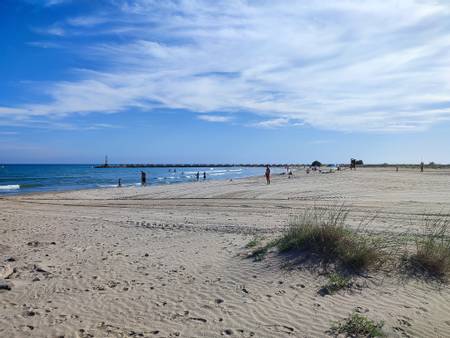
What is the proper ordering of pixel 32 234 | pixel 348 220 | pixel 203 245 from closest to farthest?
pixel 203 245
pixel 32 234
pixel 348 220

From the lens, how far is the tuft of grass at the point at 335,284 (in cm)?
601

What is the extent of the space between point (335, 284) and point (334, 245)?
49.7 inches

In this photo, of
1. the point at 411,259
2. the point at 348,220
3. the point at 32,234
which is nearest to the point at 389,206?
the point at 348,220

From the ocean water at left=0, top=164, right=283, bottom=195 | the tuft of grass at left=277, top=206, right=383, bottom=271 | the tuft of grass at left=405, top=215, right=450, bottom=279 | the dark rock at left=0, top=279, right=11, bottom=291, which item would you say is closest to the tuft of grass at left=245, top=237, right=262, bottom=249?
the tuft of grass at left=277, top=206, right=383, bottom=271

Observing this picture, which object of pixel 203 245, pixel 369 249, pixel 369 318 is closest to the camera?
pixel 369 318

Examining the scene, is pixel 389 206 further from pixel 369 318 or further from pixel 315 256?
pixel 369 318

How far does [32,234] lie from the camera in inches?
447

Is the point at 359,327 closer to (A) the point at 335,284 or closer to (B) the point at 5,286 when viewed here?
(A) the point at 335,284

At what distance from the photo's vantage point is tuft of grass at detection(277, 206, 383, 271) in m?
6.85

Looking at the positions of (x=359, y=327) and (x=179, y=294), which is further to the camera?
(x=179, y=294)

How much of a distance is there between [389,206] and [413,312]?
1231cm

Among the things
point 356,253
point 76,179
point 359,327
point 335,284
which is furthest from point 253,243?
point 76,179

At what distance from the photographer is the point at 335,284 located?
6148mm

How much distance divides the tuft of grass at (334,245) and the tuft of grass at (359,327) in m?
1.93
